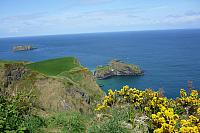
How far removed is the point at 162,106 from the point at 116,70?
100m

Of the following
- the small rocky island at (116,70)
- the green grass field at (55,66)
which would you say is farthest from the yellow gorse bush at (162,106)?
the small rocky island at (116,70)

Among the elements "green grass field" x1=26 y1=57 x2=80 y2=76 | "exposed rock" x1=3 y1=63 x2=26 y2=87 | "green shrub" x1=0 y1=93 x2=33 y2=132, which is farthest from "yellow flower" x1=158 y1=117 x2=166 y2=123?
"green grass field" x1=26 y1=57 x2=80 y2=76

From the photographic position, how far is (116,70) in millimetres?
116000

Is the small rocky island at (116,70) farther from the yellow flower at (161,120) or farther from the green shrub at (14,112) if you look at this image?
the green shrub at (14,112)

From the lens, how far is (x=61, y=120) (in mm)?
11781

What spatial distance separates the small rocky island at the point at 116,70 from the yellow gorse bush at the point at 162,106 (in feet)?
293

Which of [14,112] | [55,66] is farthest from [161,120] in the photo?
[55,66]

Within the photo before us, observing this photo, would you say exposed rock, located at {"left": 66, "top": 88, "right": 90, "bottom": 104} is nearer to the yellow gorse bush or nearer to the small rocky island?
the yellow gorse bush

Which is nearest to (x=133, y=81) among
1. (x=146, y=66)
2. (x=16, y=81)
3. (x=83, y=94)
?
(x=146, y=66)

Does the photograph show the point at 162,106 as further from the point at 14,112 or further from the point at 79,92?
the point at 79,92

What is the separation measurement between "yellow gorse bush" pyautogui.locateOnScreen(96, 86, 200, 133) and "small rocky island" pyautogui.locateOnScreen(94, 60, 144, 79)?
89340 mm

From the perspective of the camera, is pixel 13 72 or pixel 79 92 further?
pixel 79 92

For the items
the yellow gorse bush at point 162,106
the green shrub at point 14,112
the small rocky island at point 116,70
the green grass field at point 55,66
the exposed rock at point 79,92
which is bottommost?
the small rocky island at point 116,70

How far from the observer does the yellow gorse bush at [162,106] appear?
12.3 m
